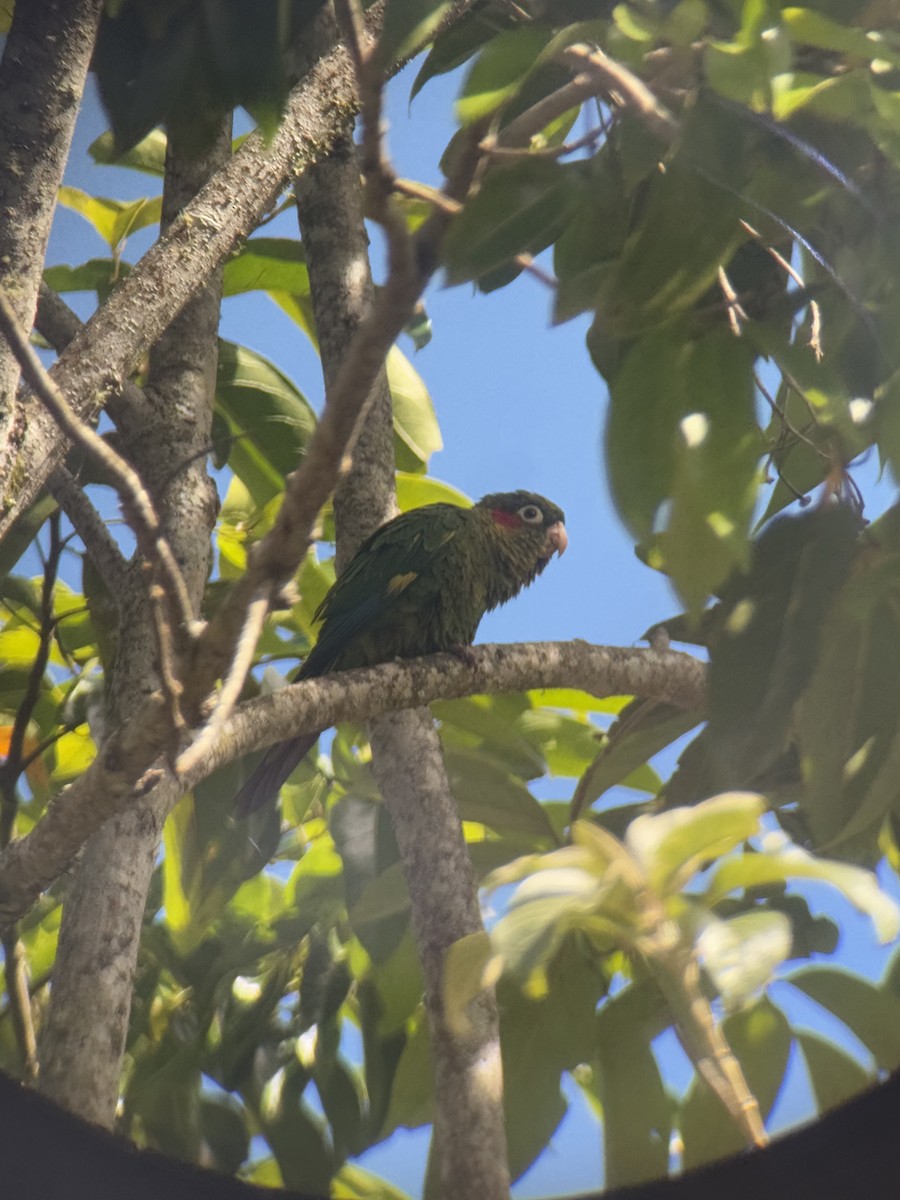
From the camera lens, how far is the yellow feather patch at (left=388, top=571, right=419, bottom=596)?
131cm

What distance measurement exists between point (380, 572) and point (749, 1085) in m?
0.77

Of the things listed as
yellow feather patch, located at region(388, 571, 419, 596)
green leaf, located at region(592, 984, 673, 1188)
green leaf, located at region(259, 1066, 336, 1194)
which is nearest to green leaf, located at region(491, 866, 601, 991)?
green leaf, located at region(592, 984, 673, 1188)

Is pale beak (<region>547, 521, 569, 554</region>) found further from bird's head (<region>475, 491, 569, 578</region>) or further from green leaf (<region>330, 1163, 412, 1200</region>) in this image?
green leaf (<region>330, 1163, 412, 1200</region>)

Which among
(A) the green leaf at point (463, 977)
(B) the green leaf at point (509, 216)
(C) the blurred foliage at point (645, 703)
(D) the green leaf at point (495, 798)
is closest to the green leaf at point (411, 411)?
(C) the blurred foliage at point (645, 703)

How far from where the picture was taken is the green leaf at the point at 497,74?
511 millimetres

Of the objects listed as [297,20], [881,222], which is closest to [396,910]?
[881,222]

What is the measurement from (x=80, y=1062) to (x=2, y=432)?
406 mm

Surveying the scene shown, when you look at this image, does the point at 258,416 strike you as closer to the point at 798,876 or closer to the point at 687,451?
the point at 687,451

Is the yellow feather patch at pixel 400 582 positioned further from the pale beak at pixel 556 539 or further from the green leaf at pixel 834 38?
the green leaf at pixel 834 38

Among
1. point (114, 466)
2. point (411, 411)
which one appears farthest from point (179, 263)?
point (114, 466)

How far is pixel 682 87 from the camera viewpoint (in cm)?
50

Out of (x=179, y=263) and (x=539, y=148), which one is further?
(x=179, y=263)

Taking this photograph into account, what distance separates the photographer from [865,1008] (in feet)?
2.01

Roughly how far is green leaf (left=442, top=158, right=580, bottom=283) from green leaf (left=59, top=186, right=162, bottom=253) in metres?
0.38
